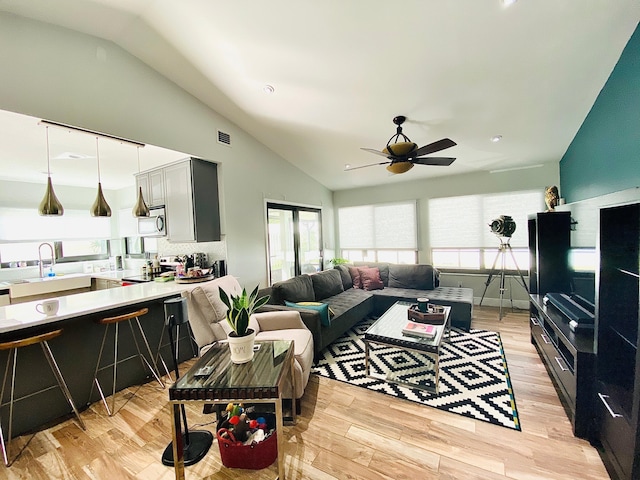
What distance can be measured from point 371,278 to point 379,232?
163 centimetres

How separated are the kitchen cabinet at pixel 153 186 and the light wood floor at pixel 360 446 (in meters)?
2.61

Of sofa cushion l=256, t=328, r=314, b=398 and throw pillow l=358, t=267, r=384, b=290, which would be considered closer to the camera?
sofa cushion l=256, t=328, r=314, b=398

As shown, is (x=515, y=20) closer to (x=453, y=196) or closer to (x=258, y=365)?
(x=258, y=365)

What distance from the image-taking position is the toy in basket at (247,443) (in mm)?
1629

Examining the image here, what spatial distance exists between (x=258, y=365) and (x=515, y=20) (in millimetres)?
3040

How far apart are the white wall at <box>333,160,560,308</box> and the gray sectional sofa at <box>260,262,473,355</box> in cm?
86

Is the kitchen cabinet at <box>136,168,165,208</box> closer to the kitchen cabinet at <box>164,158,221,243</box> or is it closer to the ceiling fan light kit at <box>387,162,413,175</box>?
the kitchen cabinet at <box>164,158,221,243</box>

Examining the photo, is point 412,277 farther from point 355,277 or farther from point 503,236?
point 503,236

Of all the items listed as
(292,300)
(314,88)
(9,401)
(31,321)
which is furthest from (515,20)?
(9,401)

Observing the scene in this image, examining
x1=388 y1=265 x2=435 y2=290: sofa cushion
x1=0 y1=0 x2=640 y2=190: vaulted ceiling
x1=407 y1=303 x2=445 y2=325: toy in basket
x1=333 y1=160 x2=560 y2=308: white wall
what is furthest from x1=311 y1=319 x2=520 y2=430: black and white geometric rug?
x1=0 y1=0 x2=640 y2=190: vaulted ceiling

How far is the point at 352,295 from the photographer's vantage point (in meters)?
4.34

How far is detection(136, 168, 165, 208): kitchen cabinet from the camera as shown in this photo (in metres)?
3.82

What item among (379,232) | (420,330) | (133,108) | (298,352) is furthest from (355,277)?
(133,108)

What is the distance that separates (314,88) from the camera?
2875 millimetres
